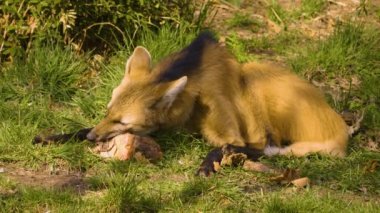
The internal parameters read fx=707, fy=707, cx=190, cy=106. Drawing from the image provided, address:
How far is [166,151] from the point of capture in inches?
205

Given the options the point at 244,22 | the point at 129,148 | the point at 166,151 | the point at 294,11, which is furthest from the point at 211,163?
the point at 294,11

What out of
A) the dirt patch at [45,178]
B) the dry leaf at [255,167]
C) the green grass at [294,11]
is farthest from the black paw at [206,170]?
the green grass at [294,11]

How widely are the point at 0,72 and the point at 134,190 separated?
249 centimetres

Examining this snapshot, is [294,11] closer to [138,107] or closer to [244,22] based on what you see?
[244,22]

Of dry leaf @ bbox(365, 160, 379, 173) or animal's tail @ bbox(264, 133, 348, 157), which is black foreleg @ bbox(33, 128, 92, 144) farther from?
dry leaf @ bbox(365, 160, 379, 173)

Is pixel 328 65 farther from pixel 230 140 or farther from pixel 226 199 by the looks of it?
pixel 226 199

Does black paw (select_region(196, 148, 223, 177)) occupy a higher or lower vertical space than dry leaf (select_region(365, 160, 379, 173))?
higher

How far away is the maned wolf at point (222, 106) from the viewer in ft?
16.4

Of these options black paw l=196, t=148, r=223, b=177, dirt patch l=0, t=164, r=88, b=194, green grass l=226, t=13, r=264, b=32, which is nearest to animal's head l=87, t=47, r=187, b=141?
dirt patch l=0, t=164, r=88, b=194

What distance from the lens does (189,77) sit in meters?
5.29

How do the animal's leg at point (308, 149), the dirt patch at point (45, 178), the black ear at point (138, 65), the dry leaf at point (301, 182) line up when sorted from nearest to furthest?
the dirt patch at point (45, 178) → the dry leaf at point (301, 182) → the black ear at point (138, 65) → the animal's leg at point (308, 149)

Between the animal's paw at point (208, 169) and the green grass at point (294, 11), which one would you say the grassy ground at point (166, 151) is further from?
the green grass at point (294, 11)

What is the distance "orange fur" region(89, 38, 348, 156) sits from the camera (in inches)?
197

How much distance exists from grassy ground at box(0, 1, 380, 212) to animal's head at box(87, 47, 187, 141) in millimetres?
231
